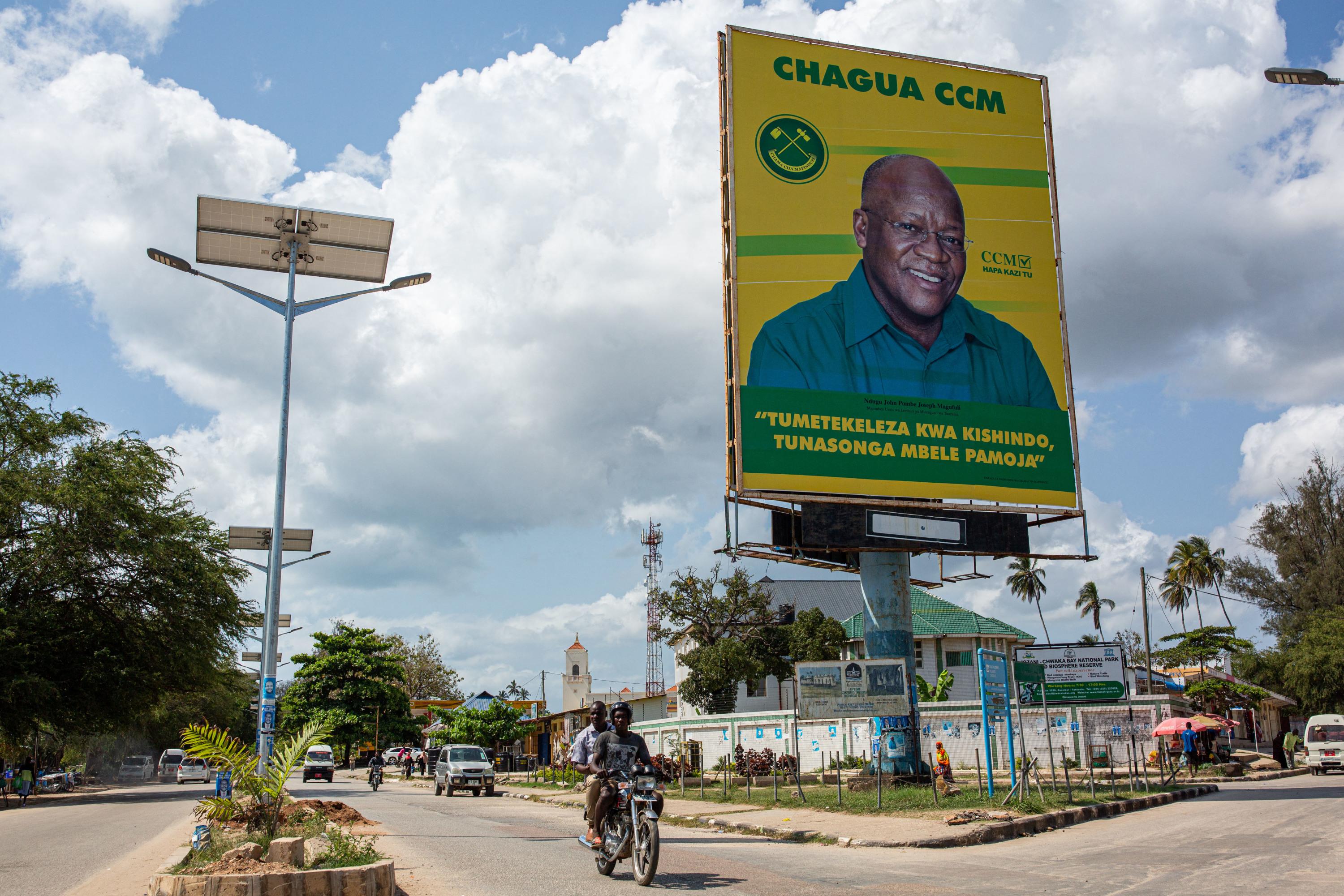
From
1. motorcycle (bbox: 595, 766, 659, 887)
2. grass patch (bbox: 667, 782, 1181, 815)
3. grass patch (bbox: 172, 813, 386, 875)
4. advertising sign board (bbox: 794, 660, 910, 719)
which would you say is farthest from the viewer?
advertising sign board (bbox: 794, 660, 910, 719)

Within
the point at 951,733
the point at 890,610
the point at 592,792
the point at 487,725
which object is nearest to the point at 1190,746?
the point at 951,733

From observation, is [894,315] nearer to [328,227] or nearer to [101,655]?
[328,227]

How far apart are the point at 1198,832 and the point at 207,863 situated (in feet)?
40.7

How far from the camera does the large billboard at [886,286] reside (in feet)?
70.2

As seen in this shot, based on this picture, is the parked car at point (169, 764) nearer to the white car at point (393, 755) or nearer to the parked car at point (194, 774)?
the parked car at point (194, 774)

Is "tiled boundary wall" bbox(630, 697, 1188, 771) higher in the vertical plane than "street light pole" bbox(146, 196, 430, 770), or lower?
lower

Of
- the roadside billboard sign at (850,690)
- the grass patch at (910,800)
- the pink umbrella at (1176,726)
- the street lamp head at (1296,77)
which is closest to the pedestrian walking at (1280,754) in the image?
the pink umbrella at (1176,726)

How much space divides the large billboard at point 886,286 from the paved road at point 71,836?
12655 millimetres

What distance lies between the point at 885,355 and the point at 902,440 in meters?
1.99

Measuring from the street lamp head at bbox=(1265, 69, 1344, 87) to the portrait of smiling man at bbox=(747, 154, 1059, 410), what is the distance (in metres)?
10.5

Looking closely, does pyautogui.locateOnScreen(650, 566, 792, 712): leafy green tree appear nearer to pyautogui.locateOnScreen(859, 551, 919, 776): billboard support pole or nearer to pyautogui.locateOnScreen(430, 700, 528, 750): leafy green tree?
pyautogui.locateOnScreen(430, 700, 528, 750): leafy green tree

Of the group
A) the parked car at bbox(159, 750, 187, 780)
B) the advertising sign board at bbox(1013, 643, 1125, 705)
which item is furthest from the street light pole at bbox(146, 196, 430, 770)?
the parked car at bbox(159, 750, 187, 780)

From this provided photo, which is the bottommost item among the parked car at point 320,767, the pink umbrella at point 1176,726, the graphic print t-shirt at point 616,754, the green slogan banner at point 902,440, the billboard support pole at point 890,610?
the parked car at point 320,767

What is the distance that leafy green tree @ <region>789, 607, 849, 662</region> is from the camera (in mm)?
51719
